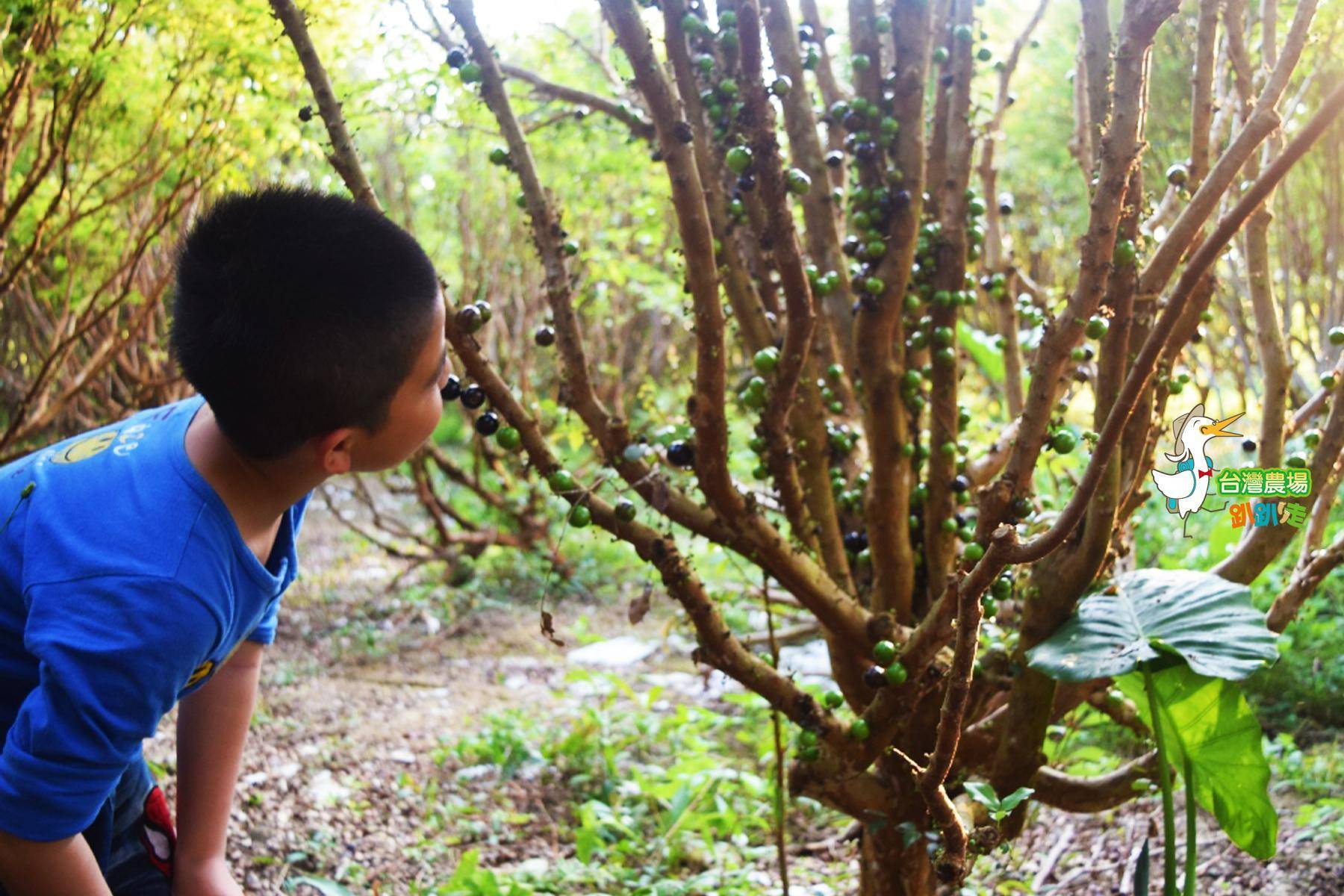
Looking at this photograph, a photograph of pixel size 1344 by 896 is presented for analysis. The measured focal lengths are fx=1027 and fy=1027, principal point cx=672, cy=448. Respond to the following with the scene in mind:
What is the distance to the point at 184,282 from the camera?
1.33 metres

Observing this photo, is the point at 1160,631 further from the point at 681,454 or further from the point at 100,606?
the point at 100,606

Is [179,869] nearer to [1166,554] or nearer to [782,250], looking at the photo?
[782,250]

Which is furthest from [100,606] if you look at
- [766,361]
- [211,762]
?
[766,361]

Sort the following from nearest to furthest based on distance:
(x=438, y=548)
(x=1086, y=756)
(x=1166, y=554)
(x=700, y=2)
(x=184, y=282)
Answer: (x=184, y=282), (x=700, y=2), (x=1086, y=756), (x=1166, y=554), (x=438, y=548)

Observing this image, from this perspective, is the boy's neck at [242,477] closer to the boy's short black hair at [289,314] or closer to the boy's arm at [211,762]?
the boy's short black hair at [289,314]

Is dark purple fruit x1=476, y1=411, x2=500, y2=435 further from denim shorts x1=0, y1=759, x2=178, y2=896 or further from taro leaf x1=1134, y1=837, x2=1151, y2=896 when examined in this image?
taro leaf x1=1134, y1=837, x2=1151, y2=896

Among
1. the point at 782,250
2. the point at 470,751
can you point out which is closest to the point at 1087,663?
the point at 782,250

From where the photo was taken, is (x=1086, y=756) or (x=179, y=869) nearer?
(x=179, y=869)

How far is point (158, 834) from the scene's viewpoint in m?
1.69

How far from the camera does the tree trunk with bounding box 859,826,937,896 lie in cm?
200

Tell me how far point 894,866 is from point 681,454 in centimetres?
95

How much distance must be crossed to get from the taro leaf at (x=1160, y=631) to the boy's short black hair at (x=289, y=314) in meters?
1.16

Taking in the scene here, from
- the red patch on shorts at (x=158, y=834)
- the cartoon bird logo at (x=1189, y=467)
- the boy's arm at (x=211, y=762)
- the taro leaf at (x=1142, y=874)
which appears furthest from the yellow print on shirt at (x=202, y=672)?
the cartoon bird logo at (x=1189, y=467)

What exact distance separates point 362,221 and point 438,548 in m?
4.64
